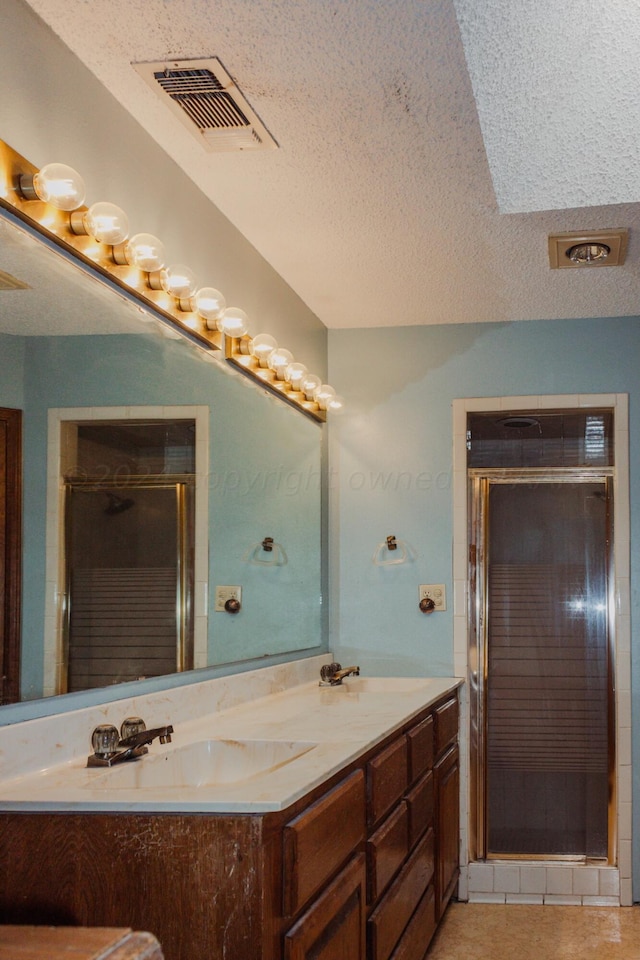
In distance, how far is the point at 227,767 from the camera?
2.34 meters

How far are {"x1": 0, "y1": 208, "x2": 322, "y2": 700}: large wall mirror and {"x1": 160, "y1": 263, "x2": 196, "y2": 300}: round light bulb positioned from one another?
0.10 m

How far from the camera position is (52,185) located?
1832 millimetres

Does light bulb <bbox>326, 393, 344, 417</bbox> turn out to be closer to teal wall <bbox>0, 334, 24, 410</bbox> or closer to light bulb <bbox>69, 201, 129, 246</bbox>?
light bulb <bbox>69, 201, 129, 246</bbox>

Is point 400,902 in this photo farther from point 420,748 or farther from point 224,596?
point 224,596

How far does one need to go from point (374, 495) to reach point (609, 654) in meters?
1.19

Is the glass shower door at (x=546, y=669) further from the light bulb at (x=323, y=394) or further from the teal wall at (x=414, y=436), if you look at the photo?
the light bulb at (x=323, y=394)

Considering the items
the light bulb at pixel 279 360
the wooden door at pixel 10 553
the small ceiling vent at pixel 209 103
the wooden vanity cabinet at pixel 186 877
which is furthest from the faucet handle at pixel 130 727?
the light bulb at pixel 279 360

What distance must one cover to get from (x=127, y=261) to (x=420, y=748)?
5.83 feet

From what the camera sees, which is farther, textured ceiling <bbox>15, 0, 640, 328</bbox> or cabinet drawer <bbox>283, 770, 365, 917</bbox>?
textured ceiling <bbox>15, 0, 640, 328</bbox>

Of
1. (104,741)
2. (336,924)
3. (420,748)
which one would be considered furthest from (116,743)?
(420,748)

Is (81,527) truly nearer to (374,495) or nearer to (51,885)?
(51,885)

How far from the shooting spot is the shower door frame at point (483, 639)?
160 inches

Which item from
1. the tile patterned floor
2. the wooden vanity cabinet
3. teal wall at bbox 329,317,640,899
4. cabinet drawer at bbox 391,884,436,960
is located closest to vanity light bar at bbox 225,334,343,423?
teal wall at bbox 329,317,640,899

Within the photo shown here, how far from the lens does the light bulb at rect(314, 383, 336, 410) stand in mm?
3932
